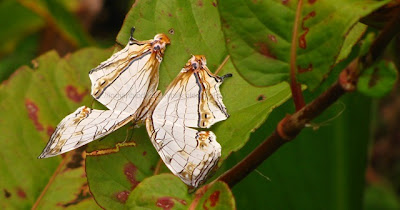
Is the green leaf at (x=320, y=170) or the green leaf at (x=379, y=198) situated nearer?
the green leaf at (x=320, y=170)

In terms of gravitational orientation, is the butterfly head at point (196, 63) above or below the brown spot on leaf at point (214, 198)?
above

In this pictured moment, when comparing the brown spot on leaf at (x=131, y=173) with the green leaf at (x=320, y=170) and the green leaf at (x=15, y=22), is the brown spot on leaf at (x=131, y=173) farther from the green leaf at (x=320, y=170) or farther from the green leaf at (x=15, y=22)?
the green leaf at (x=15, y=22)

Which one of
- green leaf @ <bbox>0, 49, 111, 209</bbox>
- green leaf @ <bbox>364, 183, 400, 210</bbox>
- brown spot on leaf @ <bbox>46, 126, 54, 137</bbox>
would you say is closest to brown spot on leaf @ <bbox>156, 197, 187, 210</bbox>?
green leaf @ <bbox>0, 49, 111, 209</bbox>

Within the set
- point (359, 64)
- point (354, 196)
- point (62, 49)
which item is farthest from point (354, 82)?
point (62, 49)

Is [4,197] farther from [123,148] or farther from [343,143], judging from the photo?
[343,143]

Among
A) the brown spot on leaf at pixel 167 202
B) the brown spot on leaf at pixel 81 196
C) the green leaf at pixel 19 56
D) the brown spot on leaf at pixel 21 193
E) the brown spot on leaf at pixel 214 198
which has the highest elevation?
the brown spot on leaf at pixel 214 198

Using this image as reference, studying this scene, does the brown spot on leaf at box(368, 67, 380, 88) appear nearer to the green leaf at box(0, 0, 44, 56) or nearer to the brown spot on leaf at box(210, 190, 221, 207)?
the brown spot on leaf at box(210, 190, 221, 207)

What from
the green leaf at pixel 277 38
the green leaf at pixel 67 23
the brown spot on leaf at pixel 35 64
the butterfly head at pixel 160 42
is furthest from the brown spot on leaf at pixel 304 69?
the green leaf at pixel 67 23

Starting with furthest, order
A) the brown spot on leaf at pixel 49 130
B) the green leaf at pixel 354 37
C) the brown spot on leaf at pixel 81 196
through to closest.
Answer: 1. the brown spot on leaf at pixel 49 130
2. the brown spot on leaf at pixel 81 196
3. the green leaf at pixel 354 37
